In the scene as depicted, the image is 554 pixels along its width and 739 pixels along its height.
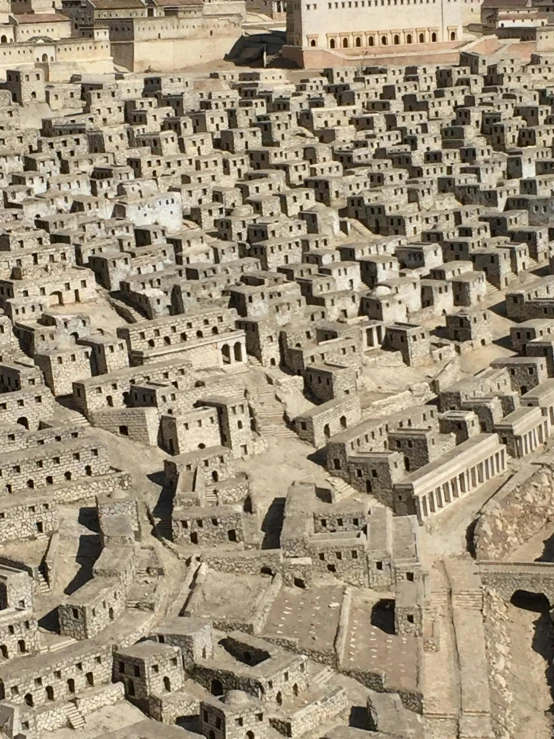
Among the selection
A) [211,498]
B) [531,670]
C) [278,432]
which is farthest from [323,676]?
[278,432]

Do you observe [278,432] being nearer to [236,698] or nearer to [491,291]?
[491,291]

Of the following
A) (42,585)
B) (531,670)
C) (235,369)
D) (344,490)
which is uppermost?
(235,369)

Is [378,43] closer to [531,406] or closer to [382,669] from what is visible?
[531,406]

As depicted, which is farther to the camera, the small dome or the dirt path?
the dirt path

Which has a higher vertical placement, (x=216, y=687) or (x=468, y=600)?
(x=216, y=687)

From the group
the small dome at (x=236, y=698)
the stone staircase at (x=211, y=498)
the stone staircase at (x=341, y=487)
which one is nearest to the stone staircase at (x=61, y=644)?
the small dome at (x=236, y=698)

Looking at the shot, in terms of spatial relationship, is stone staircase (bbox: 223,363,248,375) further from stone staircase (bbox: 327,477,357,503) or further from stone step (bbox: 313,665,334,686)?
stone step (bbox: 313,665,334,686)

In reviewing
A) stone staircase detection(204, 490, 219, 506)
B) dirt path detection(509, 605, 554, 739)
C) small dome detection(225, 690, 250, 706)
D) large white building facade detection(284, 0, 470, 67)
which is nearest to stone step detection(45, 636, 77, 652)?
small dome detection(225, 690, 250, 706)
